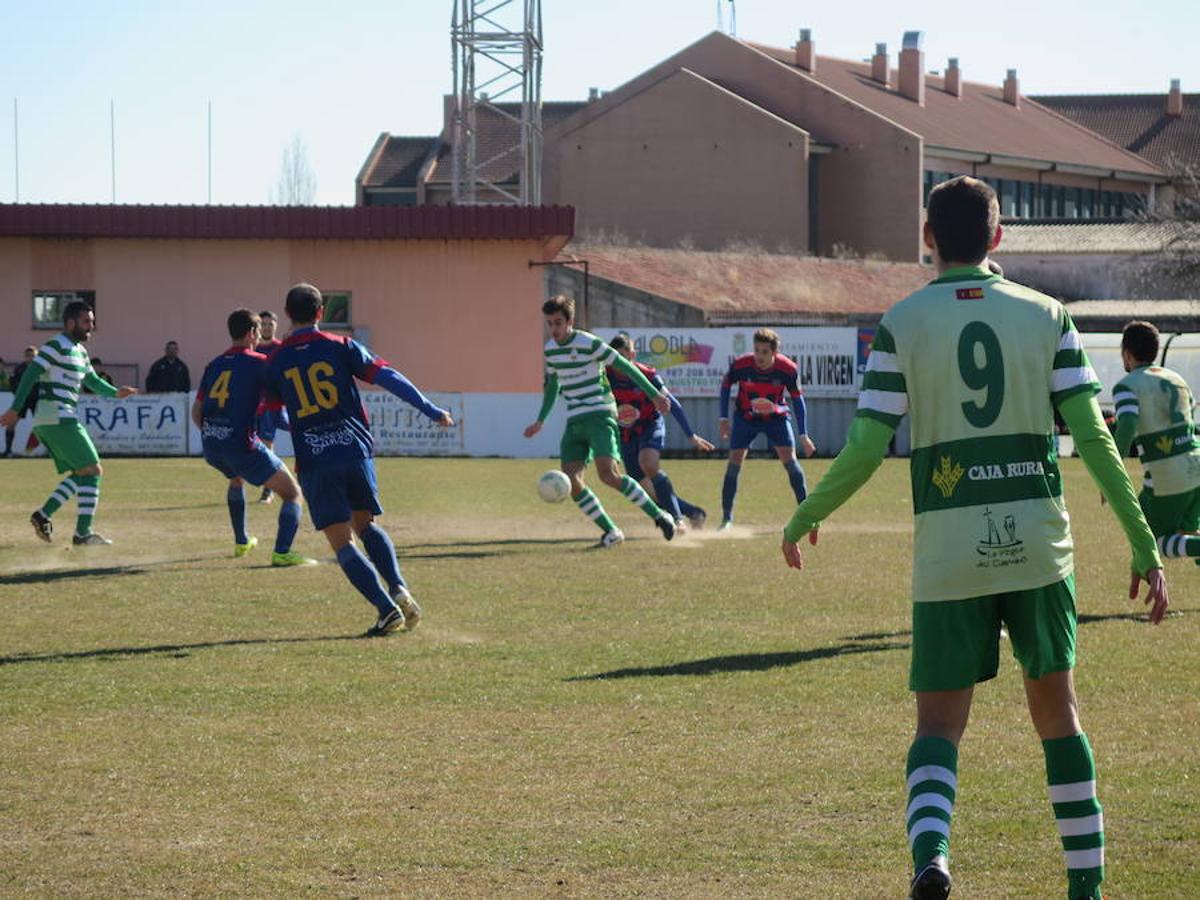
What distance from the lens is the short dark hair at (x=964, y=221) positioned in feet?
16.3

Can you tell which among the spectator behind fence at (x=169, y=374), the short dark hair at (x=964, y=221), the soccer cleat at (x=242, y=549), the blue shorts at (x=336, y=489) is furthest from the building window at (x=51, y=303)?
the short dark hair at (x=964, y=221)

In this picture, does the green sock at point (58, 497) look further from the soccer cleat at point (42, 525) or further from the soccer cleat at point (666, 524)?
the soccer cleat at point (666, 524)

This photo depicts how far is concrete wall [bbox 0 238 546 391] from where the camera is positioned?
127 feet

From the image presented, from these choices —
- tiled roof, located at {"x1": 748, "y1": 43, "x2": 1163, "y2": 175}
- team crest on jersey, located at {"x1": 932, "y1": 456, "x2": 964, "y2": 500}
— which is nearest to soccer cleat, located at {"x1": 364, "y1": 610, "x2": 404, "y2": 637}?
team crest on jersey, located at {"x1": 932, "y1": 456, "x2": 964, "y2": 500}

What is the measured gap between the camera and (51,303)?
38.7 metres

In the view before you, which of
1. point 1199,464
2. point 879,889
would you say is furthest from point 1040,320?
point 1199,464

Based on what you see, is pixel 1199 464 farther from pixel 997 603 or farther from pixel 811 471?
pixel 811 471

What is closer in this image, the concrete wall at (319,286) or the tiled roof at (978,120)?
the concrete wall at (319,286)

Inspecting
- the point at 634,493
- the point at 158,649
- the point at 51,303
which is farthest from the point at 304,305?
the point at 51,303

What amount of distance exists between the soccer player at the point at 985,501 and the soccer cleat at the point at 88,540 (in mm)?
12720

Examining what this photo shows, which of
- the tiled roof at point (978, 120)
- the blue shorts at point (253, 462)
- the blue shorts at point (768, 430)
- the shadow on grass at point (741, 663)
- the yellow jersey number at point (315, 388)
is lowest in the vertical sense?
the shadow on grass at point (741, 663)

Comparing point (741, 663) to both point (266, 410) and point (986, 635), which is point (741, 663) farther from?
point (266, 410)

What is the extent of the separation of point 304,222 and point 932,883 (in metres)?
35.4

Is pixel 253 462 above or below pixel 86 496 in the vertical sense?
above
